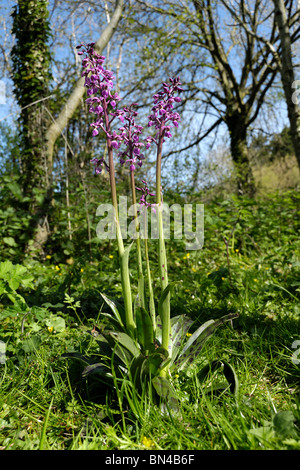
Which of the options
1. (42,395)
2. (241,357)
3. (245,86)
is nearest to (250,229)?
(241,357)

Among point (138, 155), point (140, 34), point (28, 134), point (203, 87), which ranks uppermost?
point (140, 34)

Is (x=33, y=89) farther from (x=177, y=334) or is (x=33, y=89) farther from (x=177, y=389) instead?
(x=177, y=389)

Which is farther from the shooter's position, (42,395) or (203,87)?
(203,87)

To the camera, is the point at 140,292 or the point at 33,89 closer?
the point at 140,292

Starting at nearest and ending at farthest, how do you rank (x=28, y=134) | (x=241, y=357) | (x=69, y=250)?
1. (x=241, y=357)
2. (x=69, y=250)
3. (x=28, y=134)

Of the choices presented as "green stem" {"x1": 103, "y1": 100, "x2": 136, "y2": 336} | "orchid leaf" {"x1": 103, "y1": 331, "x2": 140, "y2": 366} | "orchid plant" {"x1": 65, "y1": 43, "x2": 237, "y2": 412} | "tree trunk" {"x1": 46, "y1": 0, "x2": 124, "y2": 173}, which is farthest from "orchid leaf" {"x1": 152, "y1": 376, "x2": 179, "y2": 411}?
"tree trunk" {"x1": 46, "y1": 0, "x2": 124, "y2": 173}

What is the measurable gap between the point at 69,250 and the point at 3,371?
8.76ft

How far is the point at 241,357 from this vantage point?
1.87 metres

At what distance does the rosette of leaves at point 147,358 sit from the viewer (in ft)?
4.63

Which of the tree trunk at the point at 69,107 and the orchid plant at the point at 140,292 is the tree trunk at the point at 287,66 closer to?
the tree trunk at the point at 69,107

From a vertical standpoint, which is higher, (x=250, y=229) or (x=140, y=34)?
(x=140, y=34)

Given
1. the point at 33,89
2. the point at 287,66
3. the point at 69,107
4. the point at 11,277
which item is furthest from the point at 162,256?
the point at 69,107

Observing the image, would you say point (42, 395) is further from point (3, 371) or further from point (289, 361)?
point (289, 361)

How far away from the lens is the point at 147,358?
1417 millimetres
